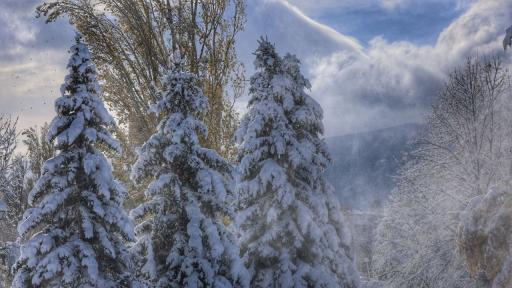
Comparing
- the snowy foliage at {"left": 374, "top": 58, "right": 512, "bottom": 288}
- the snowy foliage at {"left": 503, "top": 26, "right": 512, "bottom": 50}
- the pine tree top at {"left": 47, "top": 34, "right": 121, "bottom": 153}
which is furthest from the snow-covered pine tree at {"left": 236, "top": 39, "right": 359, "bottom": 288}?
the snowy foliage at {"left": 374, "top": 58, "right": 512, "bottom": 288}

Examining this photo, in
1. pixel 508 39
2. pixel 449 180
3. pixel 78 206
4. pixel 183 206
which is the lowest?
pixel 449 180

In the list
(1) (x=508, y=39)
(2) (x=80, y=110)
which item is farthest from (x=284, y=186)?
(1) (x=508, y=39)

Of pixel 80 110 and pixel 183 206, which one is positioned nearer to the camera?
pixel 80 110

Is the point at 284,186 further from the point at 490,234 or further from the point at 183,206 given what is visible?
the point at 490,234

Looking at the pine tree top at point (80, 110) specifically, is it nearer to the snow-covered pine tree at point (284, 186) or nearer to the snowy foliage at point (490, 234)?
the snow-covered pine tree at point (284, 186)

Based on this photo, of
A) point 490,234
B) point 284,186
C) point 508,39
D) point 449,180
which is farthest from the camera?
point 449,180

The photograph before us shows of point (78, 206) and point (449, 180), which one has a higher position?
point (78, 206)

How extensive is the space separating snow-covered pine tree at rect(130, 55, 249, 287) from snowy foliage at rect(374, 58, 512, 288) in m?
14.5

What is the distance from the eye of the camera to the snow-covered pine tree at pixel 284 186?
12258 millimetres

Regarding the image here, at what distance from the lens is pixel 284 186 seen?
12.4m

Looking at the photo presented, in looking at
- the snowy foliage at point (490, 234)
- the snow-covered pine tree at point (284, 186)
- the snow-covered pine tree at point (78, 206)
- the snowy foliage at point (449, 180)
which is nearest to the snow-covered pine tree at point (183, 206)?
the snow-covered pine tree at point (78, 206)

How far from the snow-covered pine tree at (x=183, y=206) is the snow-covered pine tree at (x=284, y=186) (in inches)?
60.1

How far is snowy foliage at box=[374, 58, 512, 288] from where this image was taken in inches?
900

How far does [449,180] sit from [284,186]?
16327 millimetres
